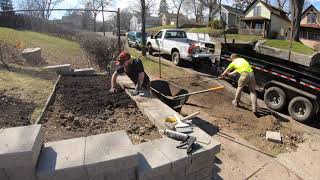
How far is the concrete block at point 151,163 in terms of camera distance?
3.88m

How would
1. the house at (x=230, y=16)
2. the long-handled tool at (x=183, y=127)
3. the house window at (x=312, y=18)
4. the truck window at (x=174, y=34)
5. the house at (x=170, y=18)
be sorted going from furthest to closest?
the house at (x=170, y=18), the house at (x=230, y=16), the house window at (x=312, y=18), the truck window at (x=174, y=34), the long-handled tool at (x=183, y=127)

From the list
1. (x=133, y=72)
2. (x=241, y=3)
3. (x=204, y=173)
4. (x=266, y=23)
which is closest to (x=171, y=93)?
(x=133, y=72)

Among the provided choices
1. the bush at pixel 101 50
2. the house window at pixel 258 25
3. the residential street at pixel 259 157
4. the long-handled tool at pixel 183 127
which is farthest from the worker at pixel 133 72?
the house window at pixel 258 25

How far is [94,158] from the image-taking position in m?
3.64

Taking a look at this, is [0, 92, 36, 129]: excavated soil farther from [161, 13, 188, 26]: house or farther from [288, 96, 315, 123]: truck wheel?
[161, 13, 188, 26]: house

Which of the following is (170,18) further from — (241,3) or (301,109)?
(301,109)

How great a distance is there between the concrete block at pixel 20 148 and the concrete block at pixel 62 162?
0.41 feet

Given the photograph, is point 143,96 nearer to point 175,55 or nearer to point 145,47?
point 175,55

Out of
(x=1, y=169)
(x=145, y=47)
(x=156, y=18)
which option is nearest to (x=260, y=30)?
(x=145, y=47)

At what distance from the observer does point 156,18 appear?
97812 mm

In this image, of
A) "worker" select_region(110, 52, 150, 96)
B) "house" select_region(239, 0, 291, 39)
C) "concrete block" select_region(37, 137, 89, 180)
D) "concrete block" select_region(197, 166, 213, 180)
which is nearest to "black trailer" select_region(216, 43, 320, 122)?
"worker" select_region(110, 52, 150, 96)

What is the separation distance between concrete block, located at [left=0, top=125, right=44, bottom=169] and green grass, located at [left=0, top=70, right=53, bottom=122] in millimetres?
2563

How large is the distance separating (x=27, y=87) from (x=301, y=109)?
7.56 meters

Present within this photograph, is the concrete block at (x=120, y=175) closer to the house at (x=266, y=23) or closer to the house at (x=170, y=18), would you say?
the house at (x=266, y=23)
